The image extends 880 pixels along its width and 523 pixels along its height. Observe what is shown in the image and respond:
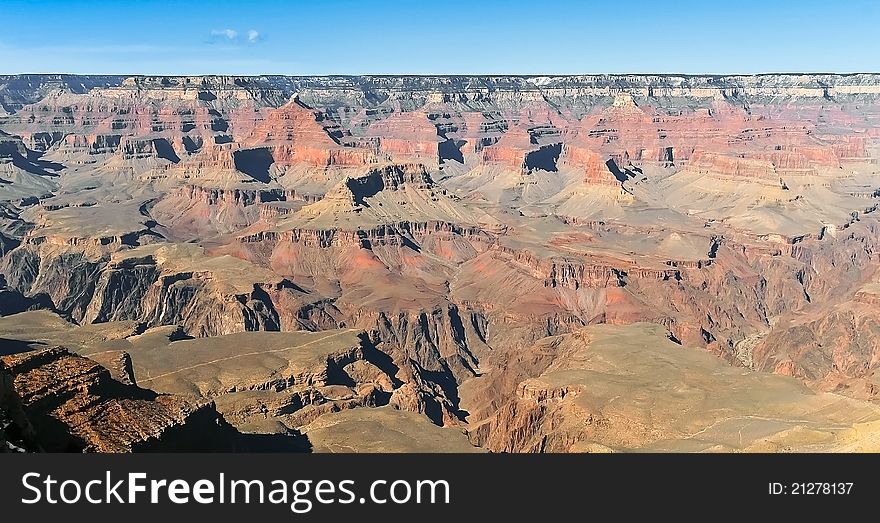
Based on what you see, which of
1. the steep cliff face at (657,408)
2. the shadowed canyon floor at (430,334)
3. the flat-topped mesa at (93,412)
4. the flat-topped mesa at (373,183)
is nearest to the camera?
the flat-topped mesa at (93,412)

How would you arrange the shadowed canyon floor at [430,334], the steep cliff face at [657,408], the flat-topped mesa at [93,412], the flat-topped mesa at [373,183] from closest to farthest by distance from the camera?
the flat-topped mesa at [93,412]
the shadowed canyon floor at [430,334]
the steep cliff face at [657,408]
the flat-topped mesa at [373,183]

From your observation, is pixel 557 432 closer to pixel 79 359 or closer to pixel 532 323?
pixel 79 359

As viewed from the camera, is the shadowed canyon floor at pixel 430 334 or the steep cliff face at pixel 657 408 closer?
the shadowed canyon floor at pixel 430 334

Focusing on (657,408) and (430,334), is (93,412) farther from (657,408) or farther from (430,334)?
(430,334)

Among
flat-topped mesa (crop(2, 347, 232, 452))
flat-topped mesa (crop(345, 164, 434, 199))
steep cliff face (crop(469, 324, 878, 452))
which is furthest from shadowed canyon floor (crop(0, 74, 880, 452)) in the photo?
flat-topped mesa (crop(345, 164, 434, 199))

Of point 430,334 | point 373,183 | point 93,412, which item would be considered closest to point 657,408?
point 93,412

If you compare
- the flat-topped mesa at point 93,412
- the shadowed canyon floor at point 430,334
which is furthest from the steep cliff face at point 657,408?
the flat-topped mesa at point 93,412

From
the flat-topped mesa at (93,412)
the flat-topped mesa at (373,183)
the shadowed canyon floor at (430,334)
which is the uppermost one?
the flat-topped mesa at (373,183)

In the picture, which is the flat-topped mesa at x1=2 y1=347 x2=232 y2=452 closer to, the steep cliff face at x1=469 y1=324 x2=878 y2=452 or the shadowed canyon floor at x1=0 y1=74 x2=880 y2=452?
the shadowed canyon floor at x1=0 y1=74 x2=880 y2=452

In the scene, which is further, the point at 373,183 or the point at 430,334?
the point at 373,183

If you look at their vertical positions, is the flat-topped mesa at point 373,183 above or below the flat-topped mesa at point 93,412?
above

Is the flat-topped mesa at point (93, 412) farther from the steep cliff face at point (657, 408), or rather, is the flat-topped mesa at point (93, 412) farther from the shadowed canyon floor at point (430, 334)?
the steep cliff face at point (657, 408)

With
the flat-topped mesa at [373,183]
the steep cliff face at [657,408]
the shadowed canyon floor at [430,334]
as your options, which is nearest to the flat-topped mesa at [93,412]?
the shadowed canyon floor at [430,334]
